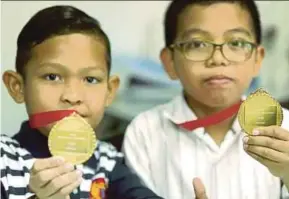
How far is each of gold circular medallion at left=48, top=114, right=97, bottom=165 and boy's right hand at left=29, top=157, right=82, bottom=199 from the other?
0.03 m

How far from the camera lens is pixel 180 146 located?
99 cm

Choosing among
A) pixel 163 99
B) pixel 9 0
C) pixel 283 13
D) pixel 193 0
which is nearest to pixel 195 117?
pixel 193 0

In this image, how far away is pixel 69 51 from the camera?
884 mm

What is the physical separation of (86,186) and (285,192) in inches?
11.7

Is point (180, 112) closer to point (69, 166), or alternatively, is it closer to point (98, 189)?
point (98, 189)

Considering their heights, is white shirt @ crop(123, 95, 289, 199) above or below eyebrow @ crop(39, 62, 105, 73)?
below

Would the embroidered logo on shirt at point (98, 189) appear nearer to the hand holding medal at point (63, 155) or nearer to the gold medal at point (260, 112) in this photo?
the hand holding medal at point (63, 155)

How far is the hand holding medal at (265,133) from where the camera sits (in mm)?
787

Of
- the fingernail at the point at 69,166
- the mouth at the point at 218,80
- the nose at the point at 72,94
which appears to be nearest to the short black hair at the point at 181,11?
the mouth at the point at 218,80

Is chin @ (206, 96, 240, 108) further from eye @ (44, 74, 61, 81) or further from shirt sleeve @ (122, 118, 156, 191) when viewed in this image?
eye @ (44, 74, 61, 81)

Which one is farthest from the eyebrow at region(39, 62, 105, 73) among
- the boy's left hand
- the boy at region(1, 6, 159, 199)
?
the boy's left hand

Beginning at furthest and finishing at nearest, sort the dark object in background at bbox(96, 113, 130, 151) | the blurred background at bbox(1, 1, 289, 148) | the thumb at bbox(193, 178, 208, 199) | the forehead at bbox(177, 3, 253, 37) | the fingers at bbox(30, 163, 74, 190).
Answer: the blurred background at bbox(1, 1, 289, 148) < the dark object in background at bbox(96, 113, 130, 151) < the forehead at bbox(177, 3, 253, 37) < the thumb at bbox(193, 178, 208, 199) < the fingers at bbox(30, 163, 74, 190)

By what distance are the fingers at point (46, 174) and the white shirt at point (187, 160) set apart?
9.5 inches

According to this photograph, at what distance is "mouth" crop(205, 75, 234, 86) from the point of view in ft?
3.11
